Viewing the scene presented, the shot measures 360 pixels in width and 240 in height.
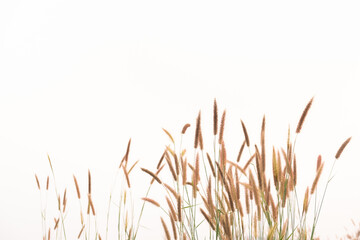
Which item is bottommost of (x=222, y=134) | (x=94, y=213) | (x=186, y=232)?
(x=186, y=232)

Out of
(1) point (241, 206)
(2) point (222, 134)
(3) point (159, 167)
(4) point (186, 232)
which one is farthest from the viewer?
(3) point (159, 167)

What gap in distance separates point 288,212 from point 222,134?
0.38m

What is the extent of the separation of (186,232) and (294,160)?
476 millimetres

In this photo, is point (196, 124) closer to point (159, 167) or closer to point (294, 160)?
point (294, 160)

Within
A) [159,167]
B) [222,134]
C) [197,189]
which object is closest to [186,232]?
[197,189]

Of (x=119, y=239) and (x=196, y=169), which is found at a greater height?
(x=196, y=169)

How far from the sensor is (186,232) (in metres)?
1.51

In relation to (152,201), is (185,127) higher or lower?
higher

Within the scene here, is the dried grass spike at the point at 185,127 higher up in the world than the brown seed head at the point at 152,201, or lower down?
higher up

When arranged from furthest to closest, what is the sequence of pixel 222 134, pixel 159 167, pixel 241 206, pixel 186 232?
pixel 159 167 < pixel 186 232 < pixel 241 206 < pixel 222 134

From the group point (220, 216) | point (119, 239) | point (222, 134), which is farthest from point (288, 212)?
point (119, 239)

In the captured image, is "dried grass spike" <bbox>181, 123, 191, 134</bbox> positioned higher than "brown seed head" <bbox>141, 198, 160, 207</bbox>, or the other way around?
"dried grass spike" <bbox>181, 123, 191, 134</bbox>

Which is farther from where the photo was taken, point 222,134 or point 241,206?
point 241,206

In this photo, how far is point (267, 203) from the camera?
1302mm
